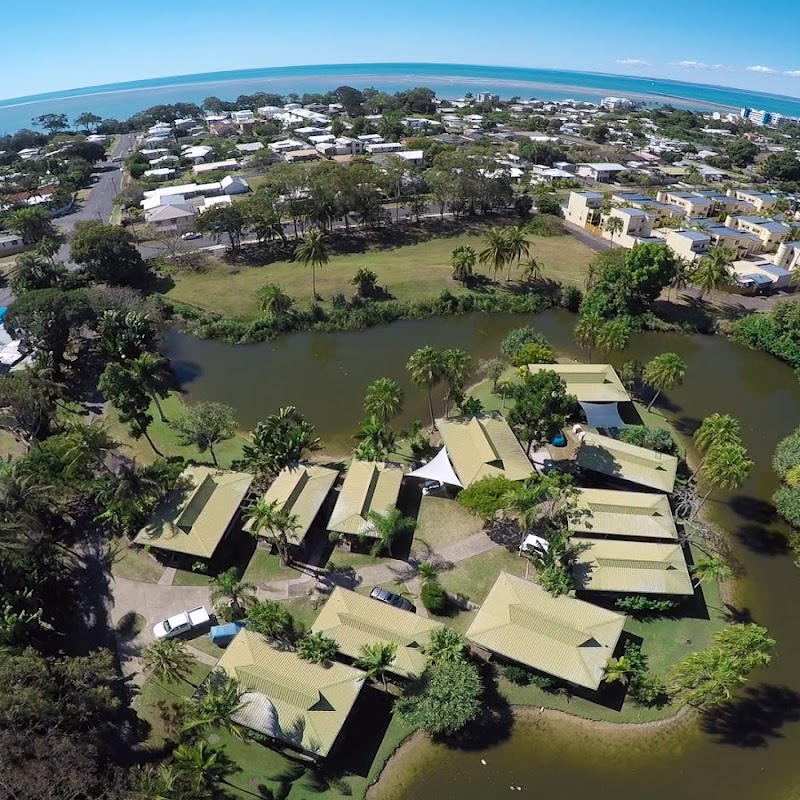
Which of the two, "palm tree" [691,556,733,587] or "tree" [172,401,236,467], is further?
"tree" [172,401,236,467]

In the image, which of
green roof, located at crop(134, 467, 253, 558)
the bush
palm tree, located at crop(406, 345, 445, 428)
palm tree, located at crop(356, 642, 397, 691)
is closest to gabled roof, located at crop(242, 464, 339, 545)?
green roof, located at crop(134, 467, 253, 558)

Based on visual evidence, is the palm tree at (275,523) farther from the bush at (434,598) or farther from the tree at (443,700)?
the tree at (443,700)

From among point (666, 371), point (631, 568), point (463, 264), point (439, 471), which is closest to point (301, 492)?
point (439, 471)

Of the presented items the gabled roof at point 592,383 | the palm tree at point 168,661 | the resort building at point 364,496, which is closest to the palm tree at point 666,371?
the gabled roof at point 592,383

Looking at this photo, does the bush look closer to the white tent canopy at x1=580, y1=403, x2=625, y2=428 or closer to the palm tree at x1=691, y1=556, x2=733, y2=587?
the palm tree at x1=691, y1=556, x2=733, y2=587

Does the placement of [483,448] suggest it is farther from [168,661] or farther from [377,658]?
[168,661]

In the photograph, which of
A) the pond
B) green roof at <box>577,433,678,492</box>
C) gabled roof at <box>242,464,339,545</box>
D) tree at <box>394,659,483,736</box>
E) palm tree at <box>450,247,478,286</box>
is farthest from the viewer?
palm tree at <box>450,247,478,286</box>

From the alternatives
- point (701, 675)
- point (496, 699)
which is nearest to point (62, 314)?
point (496, 699)
